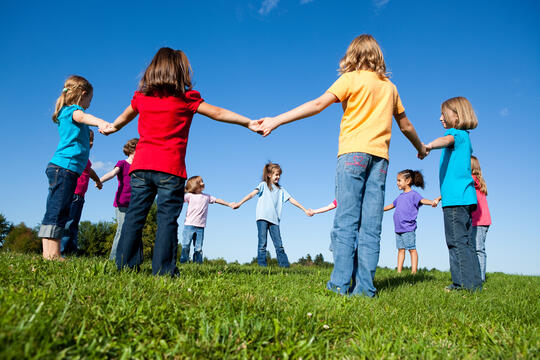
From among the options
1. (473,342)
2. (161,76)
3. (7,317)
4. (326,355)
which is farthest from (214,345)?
(161,76)

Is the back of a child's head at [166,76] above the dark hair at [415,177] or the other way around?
the other way around

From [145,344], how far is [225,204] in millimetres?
9262

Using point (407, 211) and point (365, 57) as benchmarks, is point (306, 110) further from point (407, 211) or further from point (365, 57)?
point (407, 211)

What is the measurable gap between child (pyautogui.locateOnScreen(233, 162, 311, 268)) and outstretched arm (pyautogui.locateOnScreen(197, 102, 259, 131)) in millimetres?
5978

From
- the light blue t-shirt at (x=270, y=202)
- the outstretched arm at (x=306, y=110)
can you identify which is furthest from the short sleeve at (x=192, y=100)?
the light blue t-shirt at (x=270, y=202)

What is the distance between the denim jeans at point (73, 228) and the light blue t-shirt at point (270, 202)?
4.56 meters

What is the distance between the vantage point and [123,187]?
814cm

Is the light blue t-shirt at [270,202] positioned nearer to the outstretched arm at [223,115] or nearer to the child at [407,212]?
the child at [407,212]

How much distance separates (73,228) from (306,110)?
6423 millimetres

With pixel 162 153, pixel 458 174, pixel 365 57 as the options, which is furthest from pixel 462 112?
pixel 162 153

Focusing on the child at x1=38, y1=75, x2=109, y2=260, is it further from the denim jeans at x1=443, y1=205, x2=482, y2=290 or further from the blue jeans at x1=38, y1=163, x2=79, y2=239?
the denim jeans at x1=443, y1=205, x2=482, y2=290

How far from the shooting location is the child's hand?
14.7 feet

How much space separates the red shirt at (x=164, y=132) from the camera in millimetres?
4148

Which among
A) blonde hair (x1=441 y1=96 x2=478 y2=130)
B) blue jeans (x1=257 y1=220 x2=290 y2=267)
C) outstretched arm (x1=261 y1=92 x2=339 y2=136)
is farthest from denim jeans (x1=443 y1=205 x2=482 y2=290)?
blue jeans (x1=257 y1=220 x2=290 y2=267)
